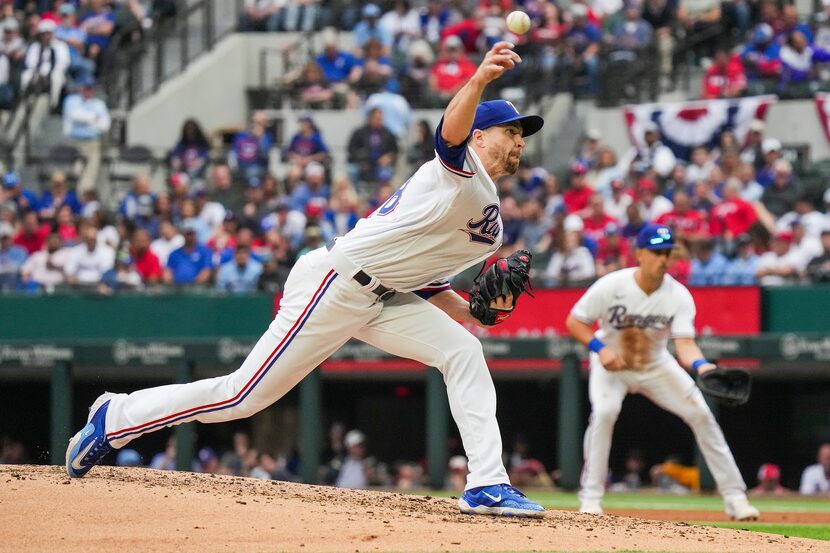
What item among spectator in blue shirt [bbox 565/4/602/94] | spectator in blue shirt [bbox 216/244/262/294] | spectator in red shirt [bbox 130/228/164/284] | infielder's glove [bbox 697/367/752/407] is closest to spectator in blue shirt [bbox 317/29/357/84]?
spectator in blue shirt [bbox 565/4/602/94]

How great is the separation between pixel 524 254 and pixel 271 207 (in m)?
9.34

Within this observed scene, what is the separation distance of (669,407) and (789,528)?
1.40 metres

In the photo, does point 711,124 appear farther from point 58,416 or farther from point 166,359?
point 58,416

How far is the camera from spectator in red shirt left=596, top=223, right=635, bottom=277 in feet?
43.2

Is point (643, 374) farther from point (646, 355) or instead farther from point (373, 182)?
point (373, 182)

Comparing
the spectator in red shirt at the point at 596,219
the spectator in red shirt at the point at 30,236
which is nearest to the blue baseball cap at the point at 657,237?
Result: the spectator in red shirt at the point at 596,219

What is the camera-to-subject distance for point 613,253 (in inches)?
526

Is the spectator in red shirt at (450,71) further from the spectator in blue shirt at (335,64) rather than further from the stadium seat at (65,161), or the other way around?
the stadium seat at (65,161)

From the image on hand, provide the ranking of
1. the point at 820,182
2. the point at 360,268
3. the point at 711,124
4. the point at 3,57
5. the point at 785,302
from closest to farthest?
the point at 360,268 < the point at 785,302 < the point at 820,182 < the point at 711,124 < the point at 3,57

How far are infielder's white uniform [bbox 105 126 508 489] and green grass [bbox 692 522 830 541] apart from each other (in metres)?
1.93

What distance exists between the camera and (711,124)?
1595 centimetres

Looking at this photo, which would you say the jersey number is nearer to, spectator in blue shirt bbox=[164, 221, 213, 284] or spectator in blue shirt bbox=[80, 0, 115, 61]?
spectator in blue shirt bbox=[164, 221, 213, 284]

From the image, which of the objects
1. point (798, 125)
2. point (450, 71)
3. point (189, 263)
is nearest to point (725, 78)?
point (798, 125)

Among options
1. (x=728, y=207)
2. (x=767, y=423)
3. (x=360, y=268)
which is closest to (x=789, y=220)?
(x=728, y=207)
